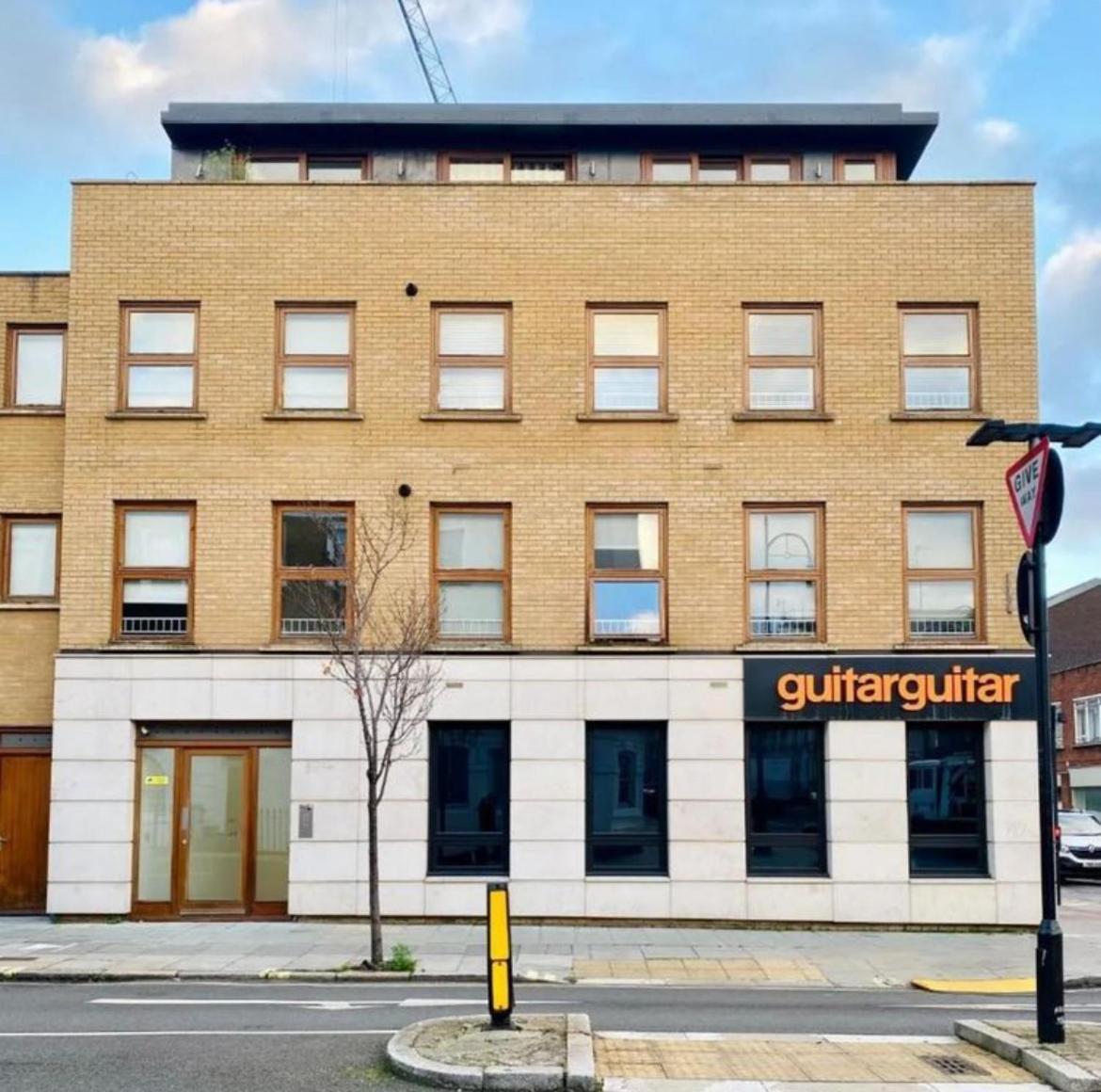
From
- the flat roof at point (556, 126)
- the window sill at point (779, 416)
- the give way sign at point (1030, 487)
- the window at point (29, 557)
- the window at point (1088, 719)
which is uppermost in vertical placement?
the flat roof at point (556, 126)

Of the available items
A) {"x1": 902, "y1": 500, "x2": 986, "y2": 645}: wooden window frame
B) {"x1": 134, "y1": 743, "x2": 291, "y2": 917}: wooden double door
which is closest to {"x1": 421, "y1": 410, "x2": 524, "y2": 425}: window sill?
{"x1": 134, "y1": 743, "x2": 291, "y2": 917}: wooden double door

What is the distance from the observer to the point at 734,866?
20188mm

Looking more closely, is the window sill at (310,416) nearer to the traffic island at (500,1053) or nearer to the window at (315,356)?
the window at (315,356)

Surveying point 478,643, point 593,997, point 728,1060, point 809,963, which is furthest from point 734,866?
point 728,1060

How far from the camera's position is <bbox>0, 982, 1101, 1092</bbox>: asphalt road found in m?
9.92

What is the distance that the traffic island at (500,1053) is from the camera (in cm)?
932

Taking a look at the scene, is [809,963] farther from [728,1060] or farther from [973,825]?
[728,1060]

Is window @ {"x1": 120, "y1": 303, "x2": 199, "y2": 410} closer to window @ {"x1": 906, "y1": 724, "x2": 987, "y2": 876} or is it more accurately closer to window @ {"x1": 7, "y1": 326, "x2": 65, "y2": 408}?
window @ {"x1": 7, "y1": 326, "x2": 65, "y2": 408}

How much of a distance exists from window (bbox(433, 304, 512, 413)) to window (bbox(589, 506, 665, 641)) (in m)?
2.24

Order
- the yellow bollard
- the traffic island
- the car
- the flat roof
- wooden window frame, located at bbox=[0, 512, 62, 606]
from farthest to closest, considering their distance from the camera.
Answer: the car, the flat roof, wooden window frame, located at bbox=[0, 512, 62, 606], the yellow bollard, the traffic island

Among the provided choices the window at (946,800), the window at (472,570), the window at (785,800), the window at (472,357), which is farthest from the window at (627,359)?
the window at (946,800)

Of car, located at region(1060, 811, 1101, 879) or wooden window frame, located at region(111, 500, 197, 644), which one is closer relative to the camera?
wooden window frame, located at region(111, 500, 197, 644)

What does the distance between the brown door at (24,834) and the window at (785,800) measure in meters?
9.92

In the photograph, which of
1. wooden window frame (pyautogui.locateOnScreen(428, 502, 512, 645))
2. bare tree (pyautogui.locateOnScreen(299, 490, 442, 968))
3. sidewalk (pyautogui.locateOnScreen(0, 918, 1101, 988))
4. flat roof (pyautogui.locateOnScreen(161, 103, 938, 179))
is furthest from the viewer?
flat roof (pyautogui.locateOnScreen(161, 103, 938, 179))
